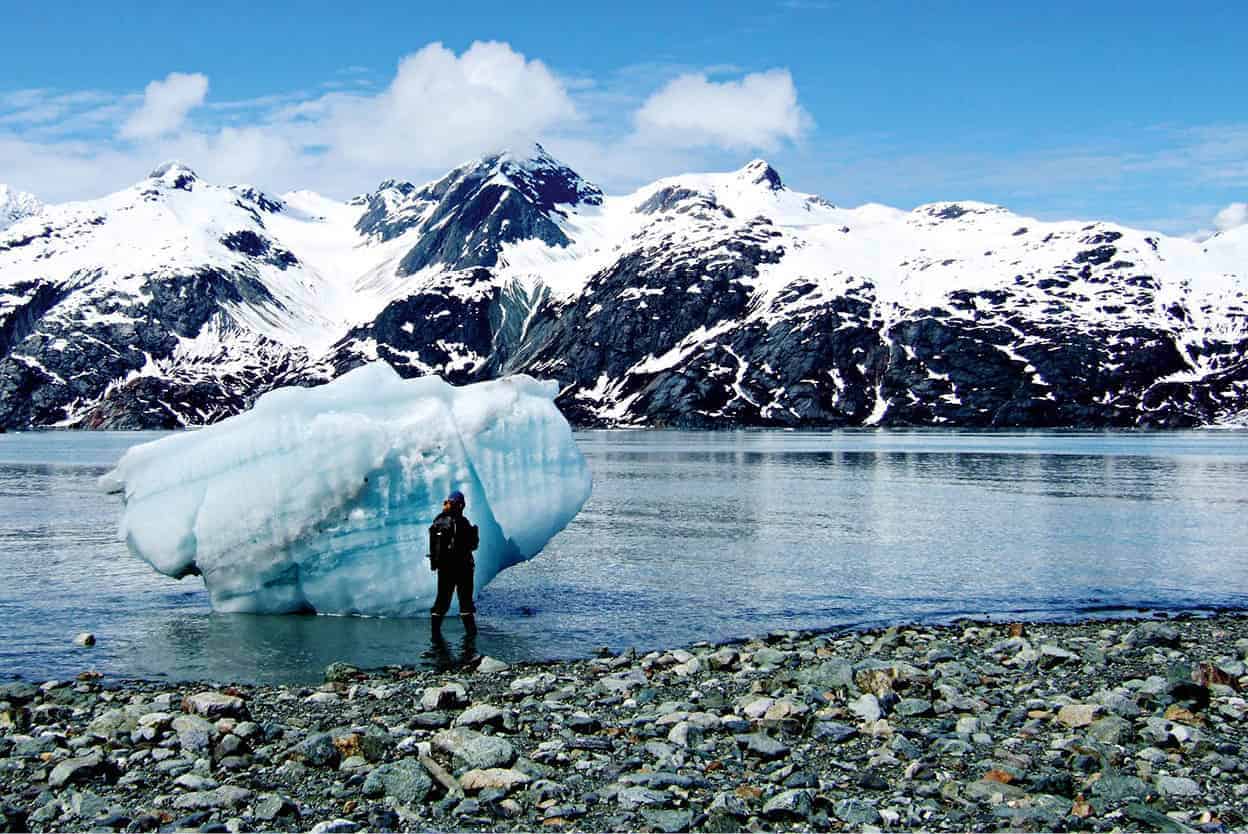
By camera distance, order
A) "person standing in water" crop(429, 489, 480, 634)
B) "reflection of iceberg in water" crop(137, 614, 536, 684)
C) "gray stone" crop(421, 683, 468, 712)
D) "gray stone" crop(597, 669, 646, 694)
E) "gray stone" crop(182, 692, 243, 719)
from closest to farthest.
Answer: "gray stone" crop(182, 692, 243, 719) < "gray stone" crop(421, 683, 468, 712) < "gray stone" crop(597, 669, 646, 694) < "reflection of iceberg in water" crop(137, 614, 536, 684) < "person standing in water" crop(429, 489, 480, 634)

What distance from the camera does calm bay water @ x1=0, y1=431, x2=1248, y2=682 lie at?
73.2ft

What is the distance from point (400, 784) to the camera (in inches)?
484

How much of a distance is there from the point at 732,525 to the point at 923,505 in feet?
47.7

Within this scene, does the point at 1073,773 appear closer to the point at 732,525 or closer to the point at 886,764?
the point at 886,764

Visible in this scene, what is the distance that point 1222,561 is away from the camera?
1399 inches

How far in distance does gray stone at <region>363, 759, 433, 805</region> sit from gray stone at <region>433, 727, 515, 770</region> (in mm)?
676

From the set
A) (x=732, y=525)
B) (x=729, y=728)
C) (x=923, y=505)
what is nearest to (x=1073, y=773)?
(x=729, y=728)

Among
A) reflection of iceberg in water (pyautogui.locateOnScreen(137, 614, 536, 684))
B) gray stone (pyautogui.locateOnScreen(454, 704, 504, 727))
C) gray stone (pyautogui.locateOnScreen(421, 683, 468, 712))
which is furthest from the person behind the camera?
reflection of iceberg in water (pyautogui.locateOnScreen(137, 614, 536, 684))

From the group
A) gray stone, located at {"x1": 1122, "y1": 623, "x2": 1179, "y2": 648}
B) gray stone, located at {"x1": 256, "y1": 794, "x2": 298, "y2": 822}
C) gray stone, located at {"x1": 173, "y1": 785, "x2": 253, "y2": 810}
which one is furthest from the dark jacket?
gray stone, located at {"x1": 1122, "y1": 623, "x2": 1179, "y2": 648}

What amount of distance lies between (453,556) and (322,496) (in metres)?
3.99

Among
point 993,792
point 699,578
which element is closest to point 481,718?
point 993,792

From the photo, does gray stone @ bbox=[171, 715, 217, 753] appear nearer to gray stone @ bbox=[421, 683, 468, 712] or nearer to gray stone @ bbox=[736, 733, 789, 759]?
gray stone @ bbox=[421, 683, 468, 712]

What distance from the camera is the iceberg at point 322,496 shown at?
25.1m

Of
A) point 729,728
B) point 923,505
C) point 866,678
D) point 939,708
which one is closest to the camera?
point 729,728
